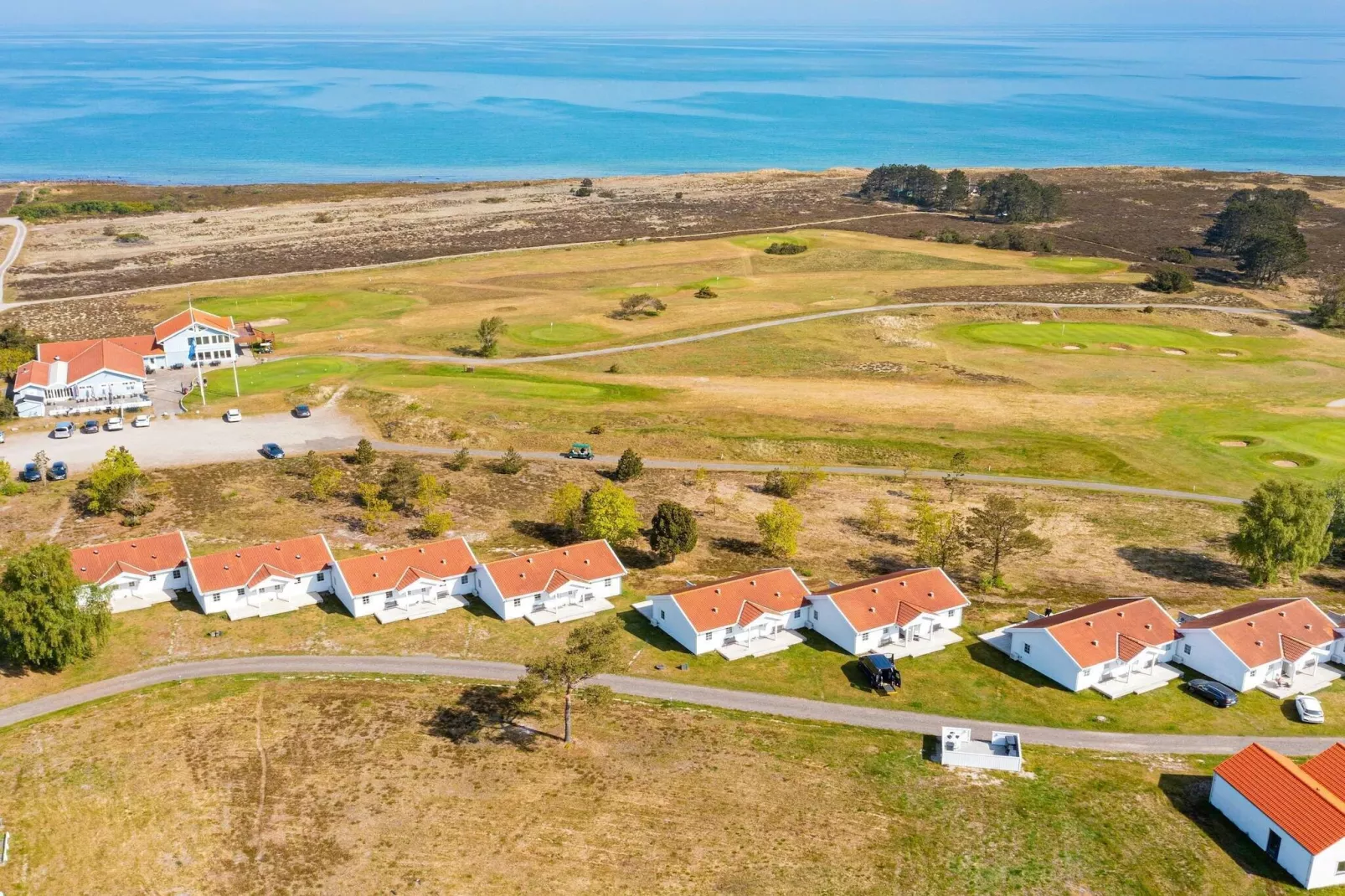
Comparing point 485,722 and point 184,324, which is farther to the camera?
point 184,324

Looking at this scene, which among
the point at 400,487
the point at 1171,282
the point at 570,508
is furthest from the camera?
the point at 1171,282

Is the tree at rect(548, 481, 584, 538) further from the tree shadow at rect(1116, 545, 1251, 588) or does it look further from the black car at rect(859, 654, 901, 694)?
the tree shadow at rect(1116, 545, 1251, 588)

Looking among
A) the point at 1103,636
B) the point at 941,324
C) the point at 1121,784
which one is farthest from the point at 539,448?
the point at 941,324

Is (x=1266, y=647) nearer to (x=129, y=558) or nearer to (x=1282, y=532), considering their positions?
(x=1282, y=532)

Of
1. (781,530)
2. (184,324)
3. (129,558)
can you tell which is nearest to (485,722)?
(781,530)

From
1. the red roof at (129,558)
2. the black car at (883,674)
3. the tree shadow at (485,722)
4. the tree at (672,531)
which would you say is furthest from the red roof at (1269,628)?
the red roof at (129,558)

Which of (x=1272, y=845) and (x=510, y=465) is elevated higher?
(x=510, y=465)

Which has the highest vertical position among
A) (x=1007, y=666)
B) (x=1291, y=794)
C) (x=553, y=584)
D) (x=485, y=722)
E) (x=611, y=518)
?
(x=611, y=518)

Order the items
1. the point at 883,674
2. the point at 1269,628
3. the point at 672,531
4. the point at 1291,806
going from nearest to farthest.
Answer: the point at 1291,806
the point at 883,674
the point at 1269,628
the point at 672,531
